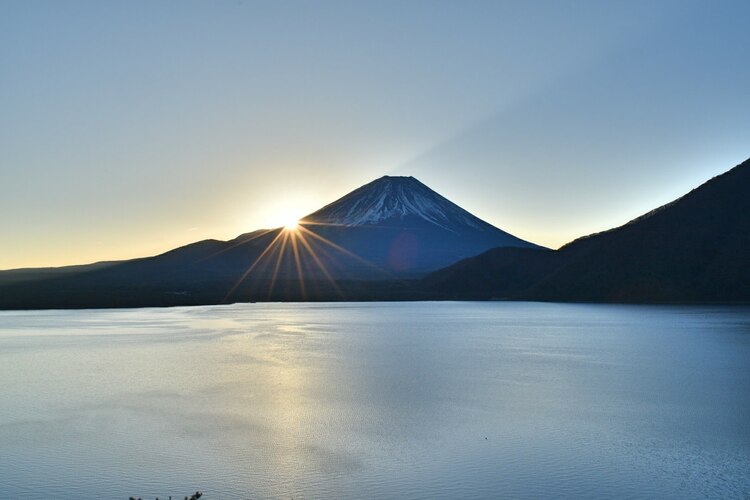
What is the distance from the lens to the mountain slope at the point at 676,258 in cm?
9112

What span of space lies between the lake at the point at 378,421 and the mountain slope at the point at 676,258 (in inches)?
2282

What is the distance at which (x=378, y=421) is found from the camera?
18.8 meters

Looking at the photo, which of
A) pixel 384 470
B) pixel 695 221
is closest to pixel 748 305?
pixel 695 221

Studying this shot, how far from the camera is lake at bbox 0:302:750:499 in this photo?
523 inches

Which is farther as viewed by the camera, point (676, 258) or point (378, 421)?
point (676, 258)

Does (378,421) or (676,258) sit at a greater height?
(676,258)

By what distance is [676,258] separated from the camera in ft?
317

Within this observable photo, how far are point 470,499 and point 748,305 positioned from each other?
82.0 metres

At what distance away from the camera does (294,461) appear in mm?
14703

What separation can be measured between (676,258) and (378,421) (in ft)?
292

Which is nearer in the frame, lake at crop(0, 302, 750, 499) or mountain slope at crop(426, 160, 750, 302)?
lake at crop(0, 302, 750, 499)

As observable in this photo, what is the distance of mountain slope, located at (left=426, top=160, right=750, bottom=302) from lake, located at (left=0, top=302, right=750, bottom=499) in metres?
58.0

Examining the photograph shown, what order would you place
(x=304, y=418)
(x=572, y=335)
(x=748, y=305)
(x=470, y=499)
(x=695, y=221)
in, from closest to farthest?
(x=470, y=499)
(x=304, y=418)
(x=572, y=335)
(x=748, y=305)
(x=695, y=221)

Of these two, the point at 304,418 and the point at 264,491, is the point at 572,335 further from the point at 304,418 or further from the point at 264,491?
the point at 264,491
